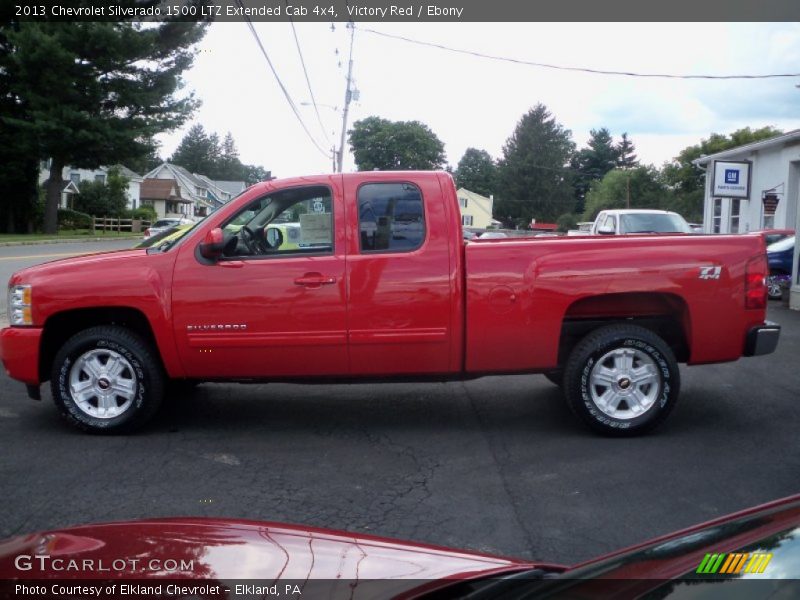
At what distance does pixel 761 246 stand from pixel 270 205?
12.5ft

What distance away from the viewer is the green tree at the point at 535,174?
8694cm

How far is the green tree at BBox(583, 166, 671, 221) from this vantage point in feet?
219

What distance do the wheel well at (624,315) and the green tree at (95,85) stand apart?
35.8m

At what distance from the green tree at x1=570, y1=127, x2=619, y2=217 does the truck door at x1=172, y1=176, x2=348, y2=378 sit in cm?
10071

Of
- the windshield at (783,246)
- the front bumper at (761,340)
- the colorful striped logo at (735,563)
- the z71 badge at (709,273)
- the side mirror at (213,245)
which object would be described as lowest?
the front bumper at (761,340)

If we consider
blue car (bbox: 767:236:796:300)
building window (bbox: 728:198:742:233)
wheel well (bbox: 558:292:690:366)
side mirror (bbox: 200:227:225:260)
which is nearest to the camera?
side mirror (bbox: 200:227:225:260)

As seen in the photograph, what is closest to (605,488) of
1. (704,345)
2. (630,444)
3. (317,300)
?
(630,444)

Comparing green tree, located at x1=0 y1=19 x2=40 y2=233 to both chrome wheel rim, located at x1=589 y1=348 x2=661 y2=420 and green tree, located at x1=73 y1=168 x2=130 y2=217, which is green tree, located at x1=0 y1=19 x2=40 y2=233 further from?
chrome wheel rim, located at x1=589 y1=348 x2=661 y2=420

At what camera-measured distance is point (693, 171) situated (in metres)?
62.9

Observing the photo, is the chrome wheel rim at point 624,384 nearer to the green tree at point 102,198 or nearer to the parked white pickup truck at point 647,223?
the parked white pickup truck at point 647,223

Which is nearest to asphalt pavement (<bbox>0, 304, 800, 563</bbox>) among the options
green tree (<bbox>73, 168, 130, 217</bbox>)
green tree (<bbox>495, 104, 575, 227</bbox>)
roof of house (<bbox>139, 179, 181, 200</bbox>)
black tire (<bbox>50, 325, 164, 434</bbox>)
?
black tire (<bbox>50, 325, 164, 434</bbox>)

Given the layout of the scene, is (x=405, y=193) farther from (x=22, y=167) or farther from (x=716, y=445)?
(x=22, y=167)

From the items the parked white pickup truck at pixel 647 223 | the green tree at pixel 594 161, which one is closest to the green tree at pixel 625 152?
the green tree at pixel 594 161

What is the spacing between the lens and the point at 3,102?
45062mm
